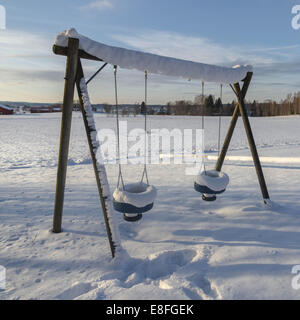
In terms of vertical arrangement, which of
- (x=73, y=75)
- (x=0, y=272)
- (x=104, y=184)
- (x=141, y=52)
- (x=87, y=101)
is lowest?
(x=0, y=272)

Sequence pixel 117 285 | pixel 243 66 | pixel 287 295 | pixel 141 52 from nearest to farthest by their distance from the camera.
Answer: pixel 287 295
pixel 117 285
pixel 141 52
pixel 243 66

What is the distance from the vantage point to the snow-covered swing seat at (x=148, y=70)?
8.50 ft

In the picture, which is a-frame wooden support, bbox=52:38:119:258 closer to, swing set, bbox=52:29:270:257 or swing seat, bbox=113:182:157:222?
swing set, bbox=52:29:270:257

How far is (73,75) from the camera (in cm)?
262

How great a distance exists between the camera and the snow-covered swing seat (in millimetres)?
2590

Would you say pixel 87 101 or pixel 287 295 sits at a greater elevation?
pixel 87 101

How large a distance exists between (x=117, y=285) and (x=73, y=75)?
223 cm

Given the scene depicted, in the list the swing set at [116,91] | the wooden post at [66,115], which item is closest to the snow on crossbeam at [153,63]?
the swing set at [116,91]

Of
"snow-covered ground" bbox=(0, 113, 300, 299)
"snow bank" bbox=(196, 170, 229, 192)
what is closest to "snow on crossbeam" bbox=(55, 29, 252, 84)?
"snow bank" bbox=(196, 170, 229, 192)

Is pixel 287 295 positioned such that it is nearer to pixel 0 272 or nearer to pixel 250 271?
pixel 250 271

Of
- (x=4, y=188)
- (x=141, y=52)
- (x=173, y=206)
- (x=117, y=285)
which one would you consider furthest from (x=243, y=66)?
(x=4, y=188)

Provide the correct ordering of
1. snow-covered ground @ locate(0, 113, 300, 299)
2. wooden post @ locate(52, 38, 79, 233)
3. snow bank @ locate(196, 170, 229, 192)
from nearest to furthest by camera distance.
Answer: snow-covered ground @ locate(0, 113, 300, 299) < wooden post @ locate(52, 38, 79, 233) < snow bank @ locate(196, 170, 229, 192)

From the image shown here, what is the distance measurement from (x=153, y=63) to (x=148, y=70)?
102 millimetres

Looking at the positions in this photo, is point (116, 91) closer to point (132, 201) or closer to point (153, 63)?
point (153, 63)
